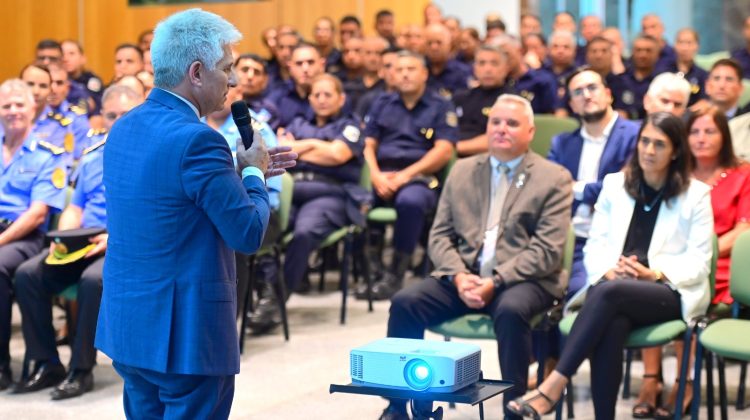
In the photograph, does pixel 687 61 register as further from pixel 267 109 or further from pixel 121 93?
pixel 121 93

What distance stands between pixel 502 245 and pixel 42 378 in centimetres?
195

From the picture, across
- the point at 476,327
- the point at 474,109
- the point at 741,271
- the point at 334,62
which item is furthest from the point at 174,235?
the point at 334,62

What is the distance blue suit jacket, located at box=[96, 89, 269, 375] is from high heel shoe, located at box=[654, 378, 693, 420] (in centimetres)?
212

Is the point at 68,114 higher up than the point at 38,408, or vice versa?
the point at 68,114

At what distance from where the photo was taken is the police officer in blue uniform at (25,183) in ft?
15.4

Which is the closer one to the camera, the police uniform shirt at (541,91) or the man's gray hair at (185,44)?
the man's gray hair at (185,44)

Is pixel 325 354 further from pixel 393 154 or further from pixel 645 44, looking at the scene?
pixel 645 44

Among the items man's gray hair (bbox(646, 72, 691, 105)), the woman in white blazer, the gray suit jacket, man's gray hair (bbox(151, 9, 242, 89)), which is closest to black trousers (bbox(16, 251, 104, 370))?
the gray suit jacket

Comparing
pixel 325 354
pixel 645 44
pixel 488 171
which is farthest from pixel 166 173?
pixel 645 44

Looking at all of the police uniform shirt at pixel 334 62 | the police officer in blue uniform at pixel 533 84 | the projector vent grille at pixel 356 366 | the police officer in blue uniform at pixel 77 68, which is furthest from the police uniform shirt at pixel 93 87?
the projector vent grille at pixel 356 366

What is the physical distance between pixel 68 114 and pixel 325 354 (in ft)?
7.71

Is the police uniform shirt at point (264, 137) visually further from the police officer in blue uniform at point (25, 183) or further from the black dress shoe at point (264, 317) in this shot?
the police officer in blue uniform at point (25, 183)

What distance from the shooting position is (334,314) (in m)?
5.68

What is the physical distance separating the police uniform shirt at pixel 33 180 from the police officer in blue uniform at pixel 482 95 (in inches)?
100.0
